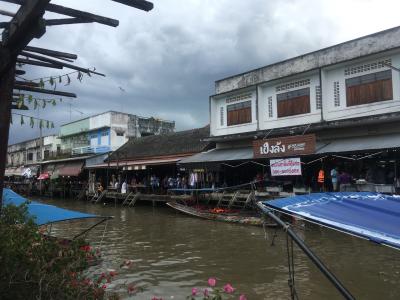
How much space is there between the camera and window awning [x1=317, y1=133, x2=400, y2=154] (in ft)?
51.1

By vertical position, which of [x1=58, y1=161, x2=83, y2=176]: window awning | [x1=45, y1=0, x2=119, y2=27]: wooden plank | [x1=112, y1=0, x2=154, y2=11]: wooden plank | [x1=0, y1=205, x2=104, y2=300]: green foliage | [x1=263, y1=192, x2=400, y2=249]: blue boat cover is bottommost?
[x1=0, y1=205, x2=104, y2=300]: green foliage

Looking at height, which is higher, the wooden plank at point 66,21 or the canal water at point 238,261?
the wooden plank at point 66,21

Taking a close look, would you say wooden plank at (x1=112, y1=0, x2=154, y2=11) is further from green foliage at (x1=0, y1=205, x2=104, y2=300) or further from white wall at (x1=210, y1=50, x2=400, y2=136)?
white wall at (x1=210, y1=50, x2=400, y2=136)

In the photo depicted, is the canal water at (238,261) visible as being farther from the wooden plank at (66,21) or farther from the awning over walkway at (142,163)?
the awning over walkway at (142,163)

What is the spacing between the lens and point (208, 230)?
15.9m

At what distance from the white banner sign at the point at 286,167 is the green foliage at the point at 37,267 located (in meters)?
14.6

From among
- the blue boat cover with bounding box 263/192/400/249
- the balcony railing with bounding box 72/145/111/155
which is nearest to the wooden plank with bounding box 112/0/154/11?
the blue boat cover with bounding box 263/192/400/249

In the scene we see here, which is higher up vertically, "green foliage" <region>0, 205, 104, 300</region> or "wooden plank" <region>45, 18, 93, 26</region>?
"wooden plank" <region>45, 18, 93, 26</region>

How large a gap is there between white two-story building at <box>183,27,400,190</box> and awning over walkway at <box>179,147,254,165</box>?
0.07 m

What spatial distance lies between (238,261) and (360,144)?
8.95 m

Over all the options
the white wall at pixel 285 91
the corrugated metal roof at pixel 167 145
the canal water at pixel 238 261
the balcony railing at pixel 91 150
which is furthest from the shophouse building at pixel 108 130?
the canal water at pixel 238 261

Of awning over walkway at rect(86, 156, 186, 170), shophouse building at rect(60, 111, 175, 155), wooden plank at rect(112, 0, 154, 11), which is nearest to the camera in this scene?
wooden plank at rect(112, 0, 154, 11)

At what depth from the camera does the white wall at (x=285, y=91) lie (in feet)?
65.0

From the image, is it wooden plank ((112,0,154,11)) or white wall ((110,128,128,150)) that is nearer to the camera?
wooden plank ((112,0,154,11))
